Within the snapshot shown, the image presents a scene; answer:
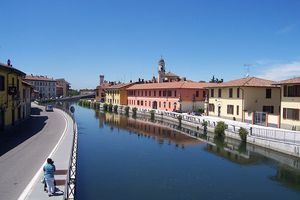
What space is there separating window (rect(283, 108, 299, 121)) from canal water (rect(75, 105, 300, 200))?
6.27m

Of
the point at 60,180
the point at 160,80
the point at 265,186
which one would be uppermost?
the point at 160,80

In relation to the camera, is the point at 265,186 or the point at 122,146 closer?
the point at 265,186

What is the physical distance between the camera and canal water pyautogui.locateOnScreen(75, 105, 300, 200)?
17.4 metres

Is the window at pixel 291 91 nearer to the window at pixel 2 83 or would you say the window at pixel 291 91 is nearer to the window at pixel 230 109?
the window at pixel 230 109

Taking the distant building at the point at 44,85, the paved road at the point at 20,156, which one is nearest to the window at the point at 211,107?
the paved road at the point at 20,156

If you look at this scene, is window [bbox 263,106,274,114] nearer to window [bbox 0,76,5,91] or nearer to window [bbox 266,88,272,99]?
window [bbox 266,88,272,99]

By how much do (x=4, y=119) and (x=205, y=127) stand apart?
929 inches

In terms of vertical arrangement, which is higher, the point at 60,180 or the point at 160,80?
the point at 160,80

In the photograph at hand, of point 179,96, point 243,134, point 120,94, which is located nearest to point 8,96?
point 243,134

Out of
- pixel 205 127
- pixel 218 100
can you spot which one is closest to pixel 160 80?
pixel 218 100

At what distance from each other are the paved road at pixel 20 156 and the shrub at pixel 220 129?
56.7 ft

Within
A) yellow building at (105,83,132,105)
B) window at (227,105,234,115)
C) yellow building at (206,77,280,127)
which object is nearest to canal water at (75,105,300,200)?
yellow building at (206,77,280,127)

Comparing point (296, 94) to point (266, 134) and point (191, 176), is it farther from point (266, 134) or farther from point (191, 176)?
point (191, 176)

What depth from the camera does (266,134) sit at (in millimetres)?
29906
